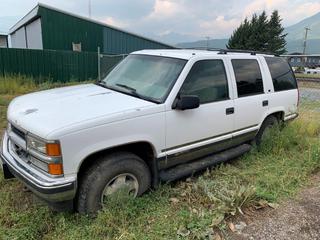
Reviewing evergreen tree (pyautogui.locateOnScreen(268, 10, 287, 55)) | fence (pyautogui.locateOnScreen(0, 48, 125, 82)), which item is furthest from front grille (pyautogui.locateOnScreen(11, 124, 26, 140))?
evergreen tree (pyautogui.locateOnScreen(268, 10, 287, 55))

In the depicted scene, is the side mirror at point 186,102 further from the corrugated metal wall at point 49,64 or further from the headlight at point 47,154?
the corrugated metal wall at point 49,64

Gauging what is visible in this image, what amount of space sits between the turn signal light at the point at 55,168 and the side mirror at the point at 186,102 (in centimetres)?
145

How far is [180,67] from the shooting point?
384 cm

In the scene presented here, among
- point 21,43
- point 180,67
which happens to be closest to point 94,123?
point 180,67

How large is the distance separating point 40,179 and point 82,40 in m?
17.6

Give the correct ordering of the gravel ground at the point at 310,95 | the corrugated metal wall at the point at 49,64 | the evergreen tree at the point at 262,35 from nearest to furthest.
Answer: the corrugated metal wall at the point at 49,64, the gravel ground at the point at 310,95, the evergreen tree at the point at 262,35

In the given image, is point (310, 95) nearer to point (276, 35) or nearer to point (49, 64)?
point (49, 64)

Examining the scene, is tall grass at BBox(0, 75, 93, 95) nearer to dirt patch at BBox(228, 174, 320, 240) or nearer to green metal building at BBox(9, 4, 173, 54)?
green metal building at BBox(9, 4, 173, 54)

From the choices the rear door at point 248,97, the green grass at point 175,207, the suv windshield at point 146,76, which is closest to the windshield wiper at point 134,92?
the suv windshield at point 146,76

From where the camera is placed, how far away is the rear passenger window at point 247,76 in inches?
179

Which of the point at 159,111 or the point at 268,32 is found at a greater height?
the point at 268,32

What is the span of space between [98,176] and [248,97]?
274cm

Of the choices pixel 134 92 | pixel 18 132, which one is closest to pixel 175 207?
pixel 134 92

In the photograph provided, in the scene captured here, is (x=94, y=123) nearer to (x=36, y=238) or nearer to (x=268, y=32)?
(x=36, y=238)
